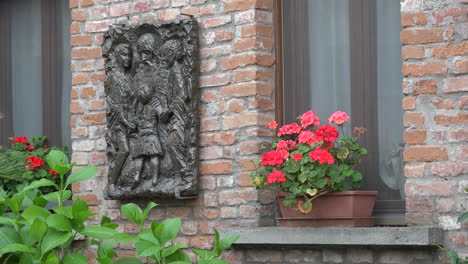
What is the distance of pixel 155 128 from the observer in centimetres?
627

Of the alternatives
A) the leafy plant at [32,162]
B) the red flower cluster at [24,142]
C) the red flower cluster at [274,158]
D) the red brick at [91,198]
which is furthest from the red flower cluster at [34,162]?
the red flower cluster at [274,158]

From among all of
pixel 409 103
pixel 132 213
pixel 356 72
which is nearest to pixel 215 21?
pixel 356 72

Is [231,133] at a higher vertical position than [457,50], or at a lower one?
lower

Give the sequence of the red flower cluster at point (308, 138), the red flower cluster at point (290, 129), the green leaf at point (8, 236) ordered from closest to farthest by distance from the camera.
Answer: the green leaf at point (8, 236) < the red flower cluster at point (308, 138) < the red flower cluster at point (290, 129)

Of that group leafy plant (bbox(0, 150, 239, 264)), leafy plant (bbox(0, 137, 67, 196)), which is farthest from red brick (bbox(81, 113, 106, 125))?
leafy plant (bbox(0, 150, 239, 264))

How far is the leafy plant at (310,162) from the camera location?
5.44 metres

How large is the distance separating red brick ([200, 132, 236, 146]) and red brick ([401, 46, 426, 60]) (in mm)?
1236

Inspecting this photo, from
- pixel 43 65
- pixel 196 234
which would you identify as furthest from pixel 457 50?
pixel 43 65

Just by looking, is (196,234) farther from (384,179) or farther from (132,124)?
(384,179)

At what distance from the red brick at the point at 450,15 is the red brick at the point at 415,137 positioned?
23.7 inches

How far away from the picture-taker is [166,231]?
313 centimetres

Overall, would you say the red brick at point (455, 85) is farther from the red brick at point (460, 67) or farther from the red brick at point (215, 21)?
the red brick at point (215, 21)

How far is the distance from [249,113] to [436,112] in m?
1.22

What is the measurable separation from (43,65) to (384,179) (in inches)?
120
